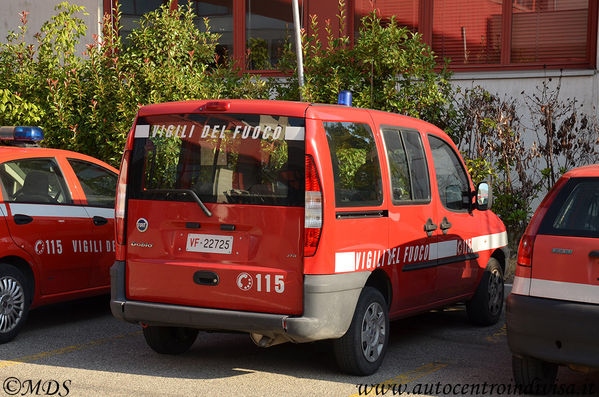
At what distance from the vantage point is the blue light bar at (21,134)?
8.06 metres

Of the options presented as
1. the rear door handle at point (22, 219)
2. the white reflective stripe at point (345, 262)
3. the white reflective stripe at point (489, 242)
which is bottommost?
the white reflective stripe at point (489, 242)

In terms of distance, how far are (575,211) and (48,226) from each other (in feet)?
14.7

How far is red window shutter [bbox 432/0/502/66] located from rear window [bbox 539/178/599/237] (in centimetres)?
926

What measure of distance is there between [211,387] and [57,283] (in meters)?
2.52

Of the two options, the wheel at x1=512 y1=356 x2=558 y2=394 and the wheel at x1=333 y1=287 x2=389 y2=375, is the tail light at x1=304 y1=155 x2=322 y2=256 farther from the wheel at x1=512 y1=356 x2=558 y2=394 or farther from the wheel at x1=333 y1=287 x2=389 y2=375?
the wheel at x1=512 y1=356 x2=558 y2=394

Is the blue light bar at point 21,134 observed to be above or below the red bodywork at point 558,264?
above

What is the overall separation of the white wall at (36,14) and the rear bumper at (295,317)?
12.0 meters

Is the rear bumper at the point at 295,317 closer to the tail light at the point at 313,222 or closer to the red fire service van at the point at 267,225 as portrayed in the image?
the red fire service van at the point at 267,225

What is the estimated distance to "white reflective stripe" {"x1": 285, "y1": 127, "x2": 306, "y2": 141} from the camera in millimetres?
5855

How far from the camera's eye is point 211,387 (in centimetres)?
586

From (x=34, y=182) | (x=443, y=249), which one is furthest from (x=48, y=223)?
(x=443, y=249)

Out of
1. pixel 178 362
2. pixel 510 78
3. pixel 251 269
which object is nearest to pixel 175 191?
pixel 251 269

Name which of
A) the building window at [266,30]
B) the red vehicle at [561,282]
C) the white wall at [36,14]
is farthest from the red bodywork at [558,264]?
the white wall at [36,14]

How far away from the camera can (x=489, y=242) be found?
26.8ft
